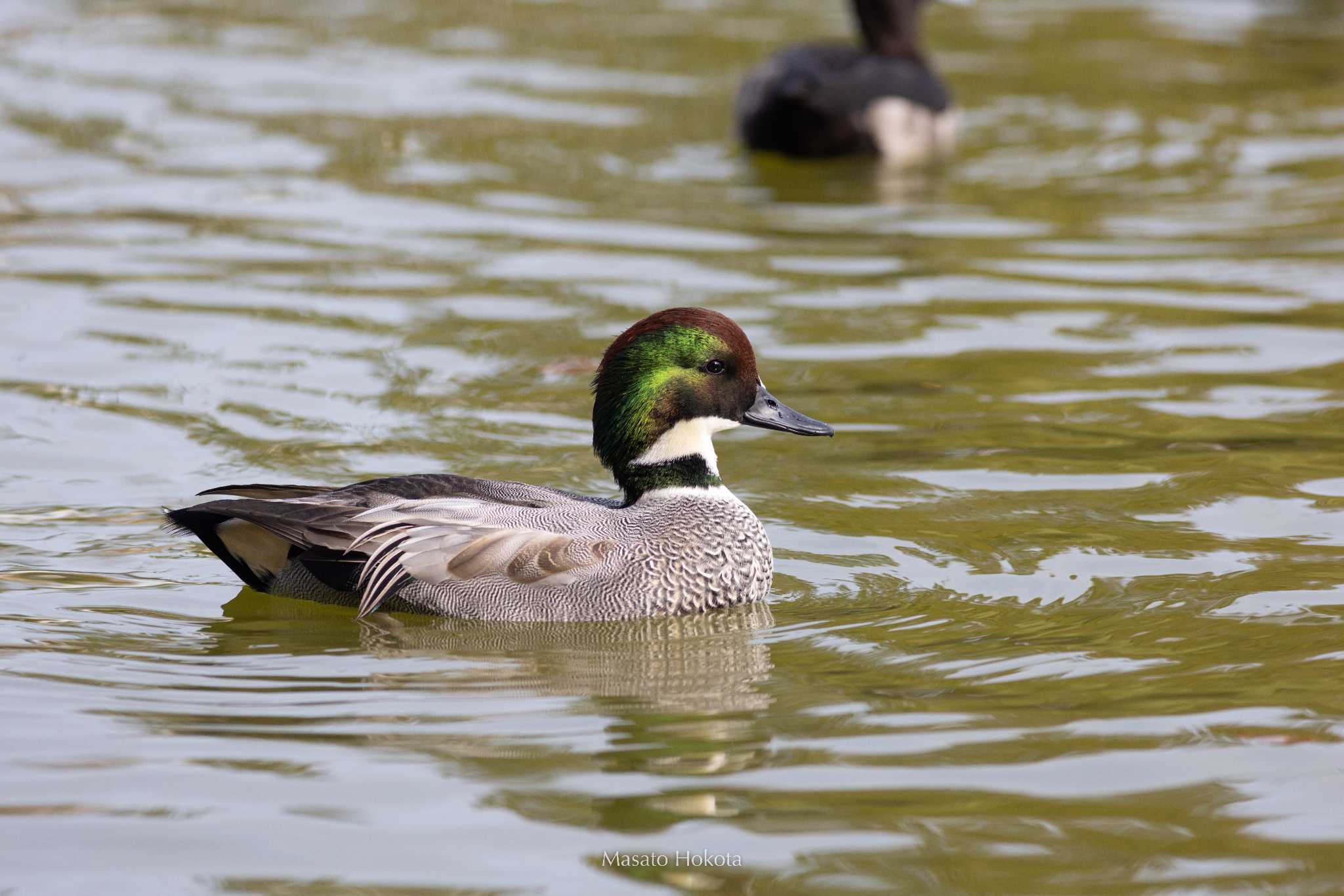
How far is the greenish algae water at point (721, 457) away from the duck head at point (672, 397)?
1.82 ft

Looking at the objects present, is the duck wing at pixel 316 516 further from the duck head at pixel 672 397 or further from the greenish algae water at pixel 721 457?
the duck head at pixel 672 397

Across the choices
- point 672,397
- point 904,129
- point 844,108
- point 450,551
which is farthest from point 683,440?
point 904,129

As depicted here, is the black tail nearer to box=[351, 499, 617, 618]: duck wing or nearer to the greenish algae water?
the greenish algae water

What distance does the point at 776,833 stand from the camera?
5004 millimetres

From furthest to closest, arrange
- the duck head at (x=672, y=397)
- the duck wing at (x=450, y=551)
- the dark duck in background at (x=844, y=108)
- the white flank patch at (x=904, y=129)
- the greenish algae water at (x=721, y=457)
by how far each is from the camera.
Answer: the white flank patch at (x=904, y=129) < the dark duck in background at (x=844, y=108) < the duck head at (x=672, y=397) < the duck wing at (x=450, y=551) < the greenish algae water at (x=721, y=457)

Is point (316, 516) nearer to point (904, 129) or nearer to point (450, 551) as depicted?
point (450, 551)

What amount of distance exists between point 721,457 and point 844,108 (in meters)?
5.86

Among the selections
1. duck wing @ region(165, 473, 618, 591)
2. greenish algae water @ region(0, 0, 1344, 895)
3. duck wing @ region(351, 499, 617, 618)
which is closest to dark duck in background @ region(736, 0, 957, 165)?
greenish algae water @ region(0, 0, 1344, 895)

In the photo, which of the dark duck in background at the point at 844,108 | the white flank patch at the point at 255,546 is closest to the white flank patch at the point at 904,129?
the dark duck in background at the point at 844,108

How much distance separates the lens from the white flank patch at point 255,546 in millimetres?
6707

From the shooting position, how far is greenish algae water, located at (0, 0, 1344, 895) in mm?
5094

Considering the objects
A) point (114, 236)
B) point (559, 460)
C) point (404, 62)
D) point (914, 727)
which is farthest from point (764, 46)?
point (914, 727)

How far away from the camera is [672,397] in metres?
6.97

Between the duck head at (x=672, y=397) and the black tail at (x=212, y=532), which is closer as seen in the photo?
the black tail at (x=212, y=532)
